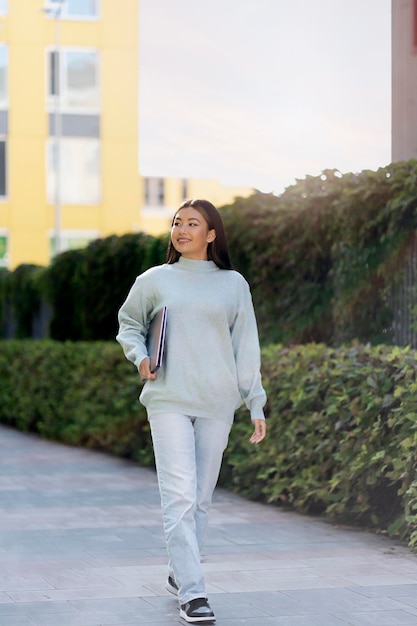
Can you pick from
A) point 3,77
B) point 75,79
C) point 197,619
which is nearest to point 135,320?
point 197,619

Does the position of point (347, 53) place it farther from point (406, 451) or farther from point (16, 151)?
point (16, 151)

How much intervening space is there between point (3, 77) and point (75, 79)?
2500 millimetres

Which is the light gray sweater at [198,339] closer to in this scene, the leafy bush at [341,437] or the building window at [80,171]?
the leafy bush at [341,437]

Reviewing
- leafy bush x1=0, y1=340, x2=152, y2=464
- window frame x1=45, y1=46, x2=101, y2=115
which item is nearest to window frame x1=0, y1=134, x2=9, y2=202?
window frame x1=45, y1=46, x2=101, y2=115

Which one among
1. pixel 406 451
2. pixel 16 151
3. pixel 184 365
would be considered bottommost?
pixel 406 451

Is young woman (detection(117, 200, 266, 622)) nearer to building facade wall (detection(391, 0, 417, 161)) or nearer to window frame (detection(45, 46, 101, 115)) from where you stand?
building facade wall (detection(391, 0, 417, 161))

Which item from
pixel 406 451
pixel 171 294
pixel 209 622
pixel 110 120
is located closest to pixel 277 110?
pixel 406 451

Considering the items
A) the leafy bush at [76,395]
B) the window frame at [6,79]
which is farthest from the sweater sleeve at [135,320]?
the window frame at [6,79]

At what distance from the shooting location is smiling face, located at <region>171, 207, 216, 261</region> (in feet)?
17.5

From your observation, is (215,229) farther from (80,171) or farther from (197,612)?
(80,171)

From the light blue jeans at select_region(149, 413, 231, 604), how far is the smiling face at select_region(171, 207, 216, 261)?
2.41 ft

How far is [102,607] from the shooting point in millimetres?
5332

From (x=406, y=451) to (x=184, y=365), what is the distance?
2011mm

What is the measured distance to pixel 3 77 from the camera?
138ft
